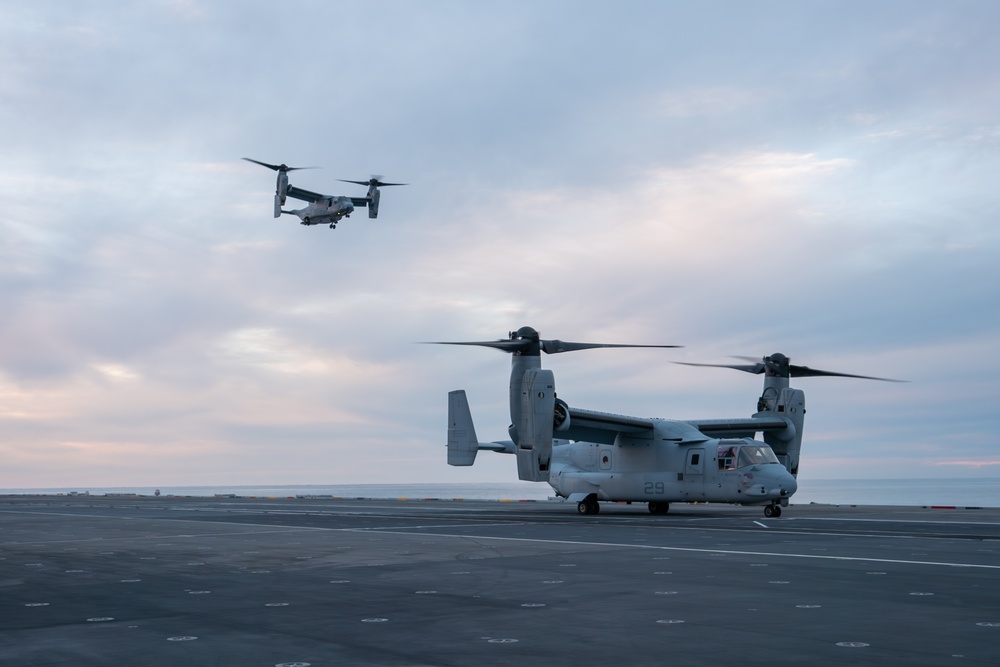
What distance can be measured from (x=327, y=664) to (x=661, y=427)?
32085 mm

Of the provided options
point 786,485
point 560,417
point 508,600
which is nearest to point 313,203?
point 560,417

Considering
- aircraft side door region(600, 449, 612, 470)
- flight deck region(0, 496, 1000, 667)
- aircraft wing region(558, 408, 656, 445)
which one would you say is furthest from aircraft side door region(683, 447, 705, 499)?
flight deck region(0, 496, 1000, 667)

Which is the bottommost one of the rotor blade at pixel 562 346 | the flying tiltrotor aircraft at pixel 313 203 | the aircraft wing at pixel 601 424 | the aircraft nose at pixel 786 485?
the aircraft nose at pixel 786 485

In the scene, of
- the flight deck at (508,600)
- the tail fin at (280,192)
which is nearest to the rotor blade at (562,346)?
the flight deck at (508,600)

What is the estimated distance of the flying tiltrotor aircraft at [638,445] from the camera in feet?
116

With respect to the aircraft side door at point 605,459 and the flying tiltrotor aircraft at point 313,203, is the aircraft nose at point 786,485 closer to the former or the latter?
the aircraft side door at point 605,459

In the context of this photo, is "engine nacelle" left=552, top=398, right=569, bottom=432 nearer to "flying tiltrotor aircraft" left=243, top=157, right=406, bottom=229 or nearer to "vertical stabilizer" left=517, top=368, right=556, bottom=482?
"vertical stabilizer" left=517, top=368, right=556, bottom=482

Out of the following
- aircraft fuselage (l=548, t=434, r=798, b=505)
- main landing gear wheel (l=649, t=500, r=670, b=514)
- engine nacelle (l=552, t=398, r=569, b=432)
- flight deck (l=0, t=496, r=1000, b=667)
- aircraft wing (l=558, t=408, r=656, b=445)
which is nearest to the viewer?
flight deck (l=0, t=496, r=1000, b=667)

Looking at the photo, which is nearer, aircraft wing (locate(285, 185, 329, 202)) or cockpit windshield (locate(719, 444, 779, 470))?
cockpit windshield (locate(719, 444, 779, 470))

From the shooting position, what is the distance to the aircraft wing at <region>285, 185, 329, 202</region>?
182ft

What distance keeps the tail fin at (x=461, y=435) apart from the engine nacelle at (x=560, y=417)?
8.60m

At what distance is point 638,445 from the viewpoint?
1554 inches

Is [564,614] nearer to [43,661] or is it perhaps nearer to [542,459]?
[43,661]

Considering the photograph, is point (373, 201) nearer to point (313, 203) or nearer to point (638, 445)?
point (313, 203)
